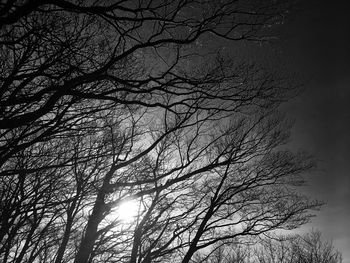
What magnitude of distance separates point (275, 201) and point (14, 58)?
9.44m

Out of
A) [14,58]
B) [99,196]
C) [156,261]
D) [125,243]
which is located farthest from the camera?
[156,261]

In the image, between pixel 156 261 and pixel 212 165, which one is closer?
pixel 212 165

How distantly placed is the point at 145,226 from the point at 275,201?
5147mm

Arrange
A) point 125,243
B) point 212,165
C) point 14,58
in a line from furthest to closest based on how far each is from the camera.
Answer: point 125,243
point 212,165
point 14,58

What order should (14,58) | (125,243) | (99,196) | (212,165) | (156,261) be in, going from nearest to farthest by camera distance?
(14,58)
(99,196)
(212,165)
(125,243)
(156,261)

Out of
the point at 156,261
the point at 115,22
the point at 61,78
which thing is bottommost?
the point at 156,261

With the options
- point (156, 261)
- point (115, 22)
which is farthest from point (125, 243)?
point (115, 22)

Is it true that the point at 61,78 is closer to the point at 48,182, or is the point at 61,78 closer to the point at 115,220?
the point at 48,182

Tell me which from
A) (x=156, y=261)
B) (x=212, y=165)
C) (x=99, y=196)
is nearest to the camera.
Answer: (x=99, y=196)

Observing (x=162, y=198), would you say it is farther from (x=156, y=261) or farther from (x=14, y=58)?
(x=14, y=58)

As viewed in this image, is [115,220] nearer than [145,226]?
Yes

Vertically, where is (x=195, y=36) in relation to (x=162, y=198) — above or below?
above

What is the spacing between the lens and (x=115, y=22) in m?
3.98

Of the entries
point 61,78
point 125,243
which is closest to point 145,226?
point 125,243
